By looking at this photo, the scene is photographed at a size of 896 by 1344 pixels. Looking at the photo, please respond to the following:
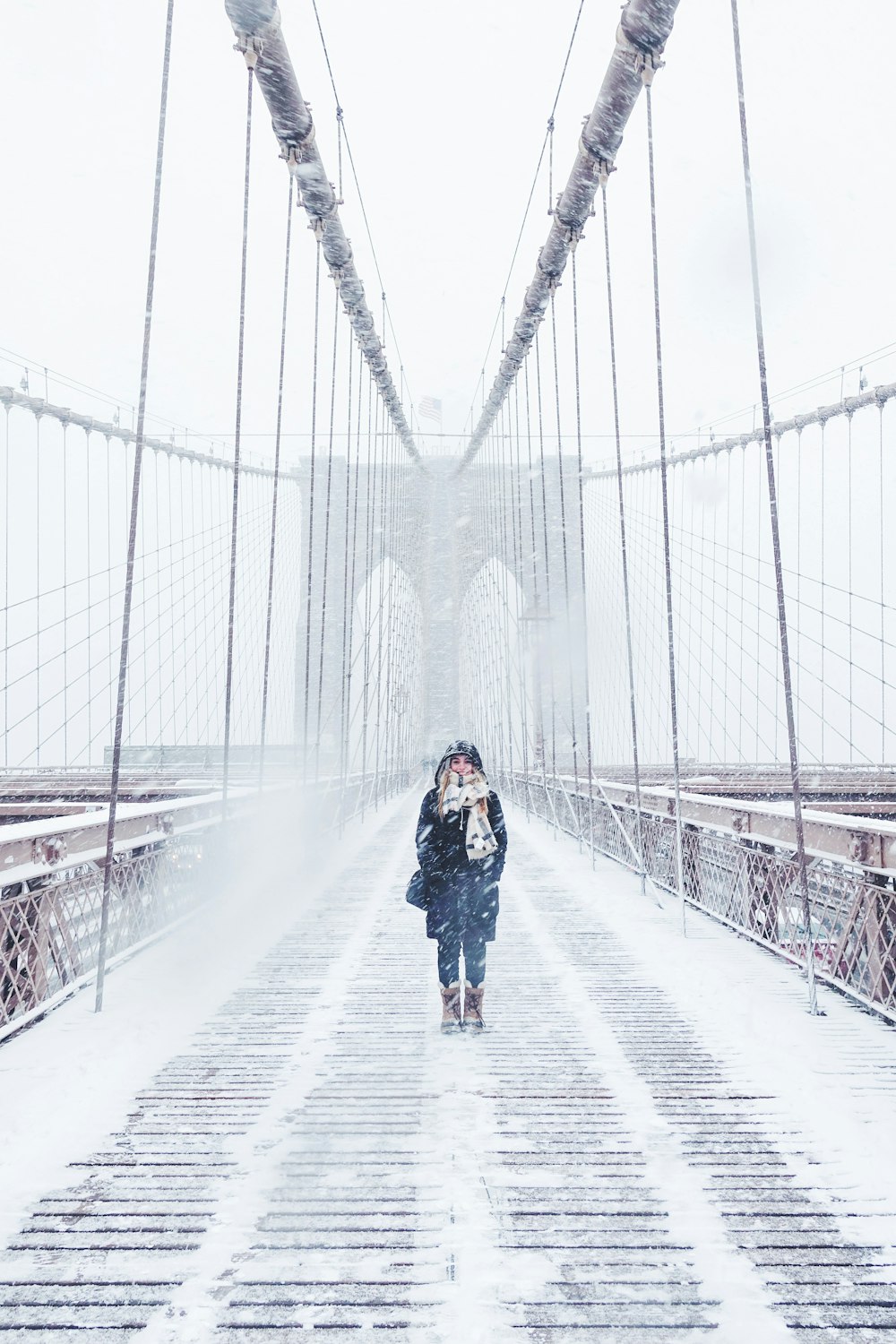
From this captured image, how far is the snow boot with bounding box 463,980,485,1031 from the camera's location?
3371 millimetres

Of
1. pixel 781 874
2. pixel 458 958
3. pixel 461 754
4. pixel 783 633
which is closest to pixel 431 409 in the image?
pixel 781 874

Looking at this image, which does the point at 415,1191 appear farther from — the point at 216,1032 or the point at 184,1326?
the point at 216,1032

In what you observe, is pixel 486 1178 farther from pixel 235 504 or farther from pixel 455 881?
pixel 235 504

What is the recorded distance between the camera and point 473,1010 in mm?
3410

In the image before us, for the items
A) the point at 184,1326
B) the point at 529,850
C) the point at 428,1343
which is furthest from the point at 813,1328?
the point at 529,850

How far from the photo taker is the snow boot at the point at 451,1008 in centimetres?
335

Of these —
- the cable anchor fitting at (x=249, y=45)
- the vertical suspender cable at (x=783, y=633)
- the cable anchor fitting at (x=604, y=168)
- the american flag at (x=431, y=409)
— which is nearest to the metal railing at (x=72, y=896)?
the vertical suspender cable at (x=783, y=633)

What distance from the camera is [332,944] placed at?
4.99 m

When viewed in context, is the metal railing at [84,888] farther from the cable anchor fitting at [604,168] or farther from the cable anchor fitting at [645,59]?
the cable anchor fitting at [604,168]

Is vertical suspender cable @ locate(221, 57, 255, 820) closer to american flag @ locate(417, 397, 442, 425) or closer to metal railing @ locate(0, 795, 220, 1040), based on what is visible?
metal railing @ locate(0, 795, 220, 1040)

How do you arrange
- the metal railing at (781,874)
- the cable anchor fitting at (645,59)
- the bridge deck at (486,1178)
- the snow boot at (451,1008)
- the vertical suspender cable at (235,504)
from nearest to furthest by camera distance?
the bridge deck at (486,1178) → the snow boot at (451,1008) → the metal railing at (781,874) → the vertical suspender cable at (235,504) → the cable anchor fitting at (645,59)

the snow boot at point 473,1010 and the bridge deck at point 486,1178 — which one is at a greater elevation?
the snow boot at point 473,1010

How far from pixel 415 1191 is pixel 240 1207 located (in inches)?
15.8

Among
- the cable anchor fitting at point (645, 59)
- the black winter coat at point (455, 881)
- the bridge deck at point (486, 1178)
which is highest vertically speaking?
the cable anchor fitting at point (645, 59)
